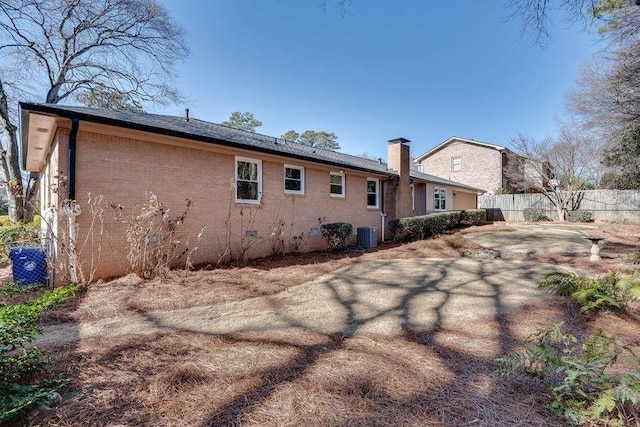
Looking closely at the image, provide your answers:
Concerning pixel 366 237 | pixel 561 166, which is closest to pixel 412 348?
pixel 366 237

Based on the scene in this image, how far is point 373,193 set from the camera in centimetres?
1384

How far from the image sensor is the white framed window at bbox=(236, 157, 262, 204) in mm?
8828

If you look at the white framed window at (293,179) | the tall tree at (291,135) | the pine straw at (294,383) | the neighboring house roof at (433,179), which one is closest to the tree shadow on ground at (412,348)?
the pine straw at (294,383)

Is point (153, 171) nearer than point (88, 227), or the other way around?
point (88, 227)

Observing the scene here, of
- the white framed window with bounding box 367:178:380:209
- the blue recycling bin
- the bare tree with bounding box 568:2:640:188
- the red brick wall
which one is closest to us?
the blue recycling bin

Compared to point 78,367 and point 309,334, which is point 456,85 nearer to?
point 309,334

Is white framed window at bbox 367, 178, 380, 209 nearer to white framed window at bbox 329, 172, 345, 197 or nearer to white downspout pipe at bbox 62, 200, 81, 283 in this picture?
white framed window at bbox 329, 172, 345, 197

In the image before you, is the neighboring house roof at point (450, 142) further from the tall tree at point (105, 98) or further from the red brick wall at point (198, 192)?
the tall tree at point (105, 98)

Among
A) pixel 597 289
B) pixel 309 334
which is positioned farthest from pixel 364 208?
pixel 309 334

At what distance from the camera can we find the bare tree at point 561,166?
816 inches

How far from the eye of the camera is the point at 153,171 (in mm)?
7105

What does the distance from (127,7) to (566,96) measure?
909 inches

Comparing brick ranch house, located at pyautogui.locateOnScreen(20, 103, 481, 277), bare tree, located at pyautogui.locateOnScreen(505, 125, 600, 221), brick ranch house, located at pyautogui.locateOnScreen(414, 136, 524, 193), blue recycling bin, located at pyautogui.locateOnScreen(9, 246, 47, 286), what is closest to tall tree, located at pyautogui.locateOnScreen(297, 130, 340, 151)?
brick ranch house, located at pyautogui.locateOnScreen(414, 136, 524, 193)

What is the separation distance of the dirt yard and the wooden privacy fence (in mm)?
17727
